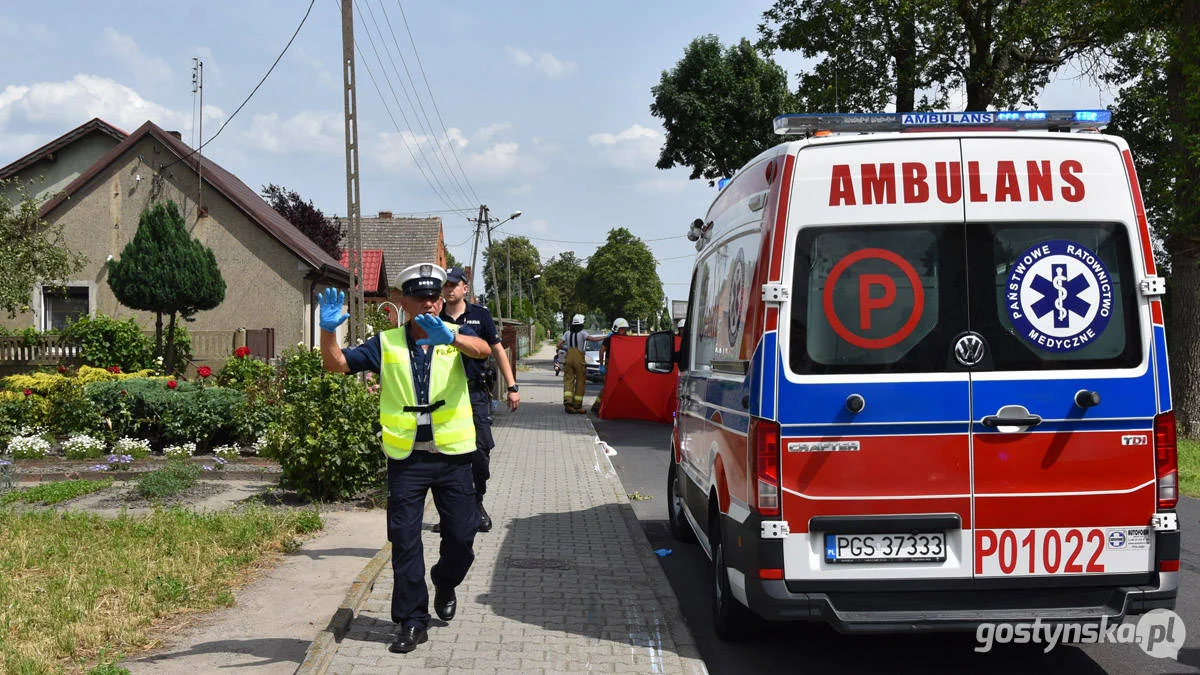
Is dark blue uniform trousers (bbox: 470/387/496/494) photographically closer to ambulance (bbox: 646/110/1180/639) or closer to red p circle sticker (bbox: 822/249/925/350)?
ambulance (bbox: 646/110/1180/639)

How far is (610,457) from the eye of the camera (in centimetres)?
1491

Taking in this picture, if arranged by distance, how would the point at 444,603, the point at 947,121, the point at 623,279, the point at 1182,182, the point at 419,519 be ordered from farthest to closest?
the point at 623,279
the point at 1182,182
the point at 444,603
the point at 419,519
the point at 947,121

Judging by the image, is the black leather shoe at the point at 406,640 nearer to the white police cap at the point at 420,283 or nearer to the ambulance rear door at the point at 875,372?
the white police cap at the point at 420,283

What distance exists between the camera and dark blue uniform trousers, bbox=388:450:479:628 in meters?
5.38

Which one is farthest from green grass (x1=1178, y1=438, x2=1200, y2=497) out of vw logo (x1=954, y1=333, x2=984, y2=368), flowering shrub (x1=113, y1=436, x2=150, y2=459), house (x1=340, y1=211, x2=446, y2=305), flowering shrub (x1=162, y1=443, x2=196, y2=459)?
house (x1=340, y1=211, x2=446, y2=305)

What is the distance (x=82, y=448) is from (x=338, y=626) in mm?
8090

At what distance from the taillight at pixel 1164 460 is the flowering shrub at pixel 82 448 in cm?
1091

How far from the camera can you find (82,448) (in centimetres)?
1222

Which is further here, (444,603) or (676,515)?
(676,515)

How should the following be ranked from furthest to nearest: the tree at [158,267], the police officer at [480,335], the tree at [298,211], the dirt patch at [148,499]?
the tree at [298,211] → the tree at [158,267] → the dirt patch at [148,499] → the police officer at [480,335]

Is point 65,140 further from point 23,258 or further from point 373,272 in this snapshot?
point 373,272

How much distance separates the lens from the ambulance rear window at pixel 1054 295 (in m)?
4.89

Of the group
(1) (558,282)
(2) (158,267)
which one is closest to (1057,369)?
(2) (158,267)

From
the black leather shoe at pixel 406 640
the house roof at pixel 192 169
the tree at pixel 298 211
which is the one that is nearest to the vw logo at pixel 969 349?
the black leather shoe at pixel 406 640
